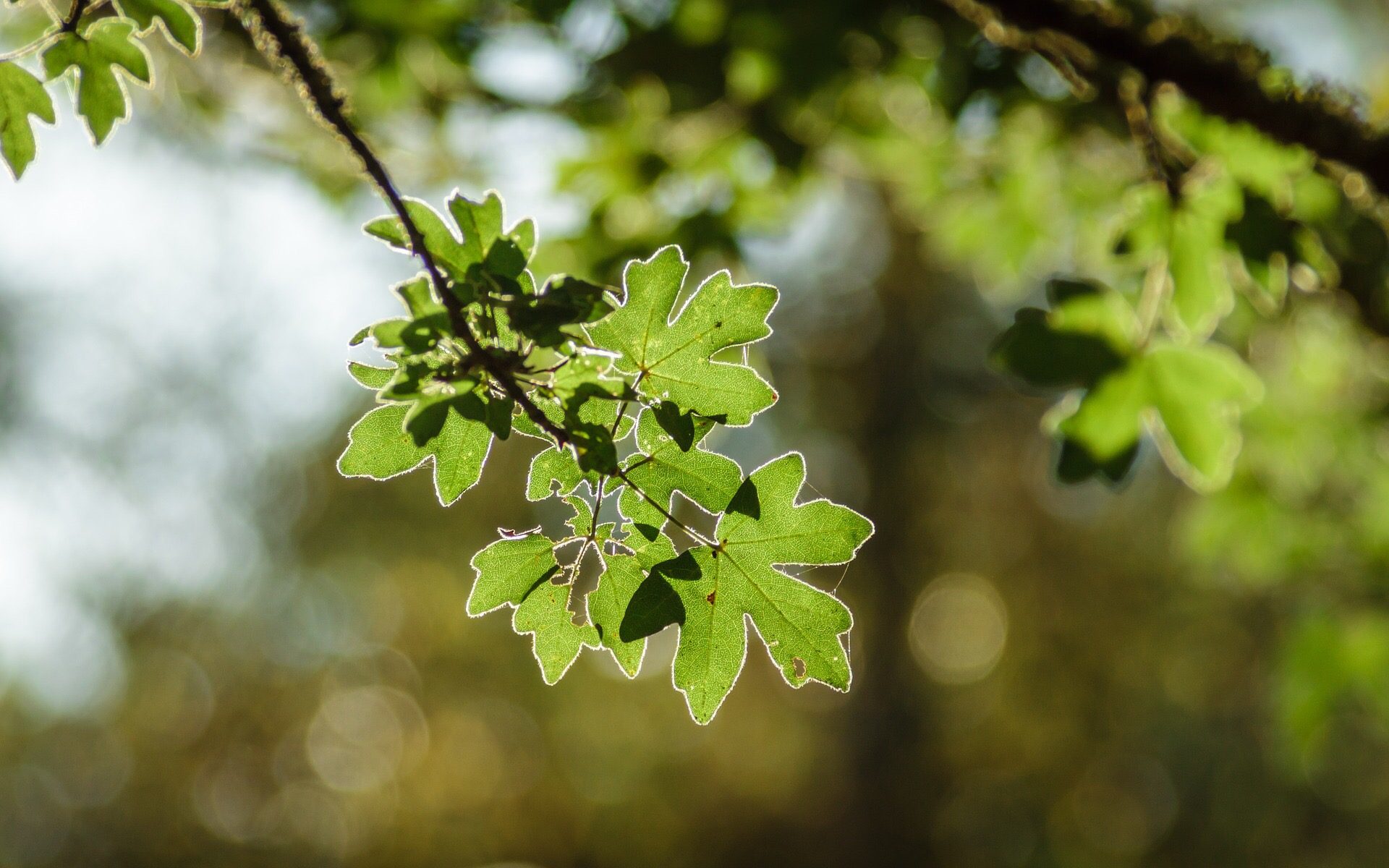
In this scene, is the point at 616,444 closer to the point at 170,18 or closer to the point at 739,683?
the point at 170,18

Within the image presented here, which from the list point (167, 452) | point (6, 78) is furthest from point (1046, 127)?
point (167, 452)

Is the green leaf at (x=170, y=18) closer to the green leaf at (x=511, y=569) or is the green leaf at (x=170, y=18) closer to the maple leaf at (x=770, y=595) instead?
the green leaf at (x=511, y=569)

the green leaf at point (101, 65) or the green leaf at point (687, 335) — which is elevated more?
the green leaf at point (687, 335)

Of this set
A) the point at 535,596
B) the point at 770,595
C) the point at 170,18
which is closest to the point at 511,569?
the point at 535,596

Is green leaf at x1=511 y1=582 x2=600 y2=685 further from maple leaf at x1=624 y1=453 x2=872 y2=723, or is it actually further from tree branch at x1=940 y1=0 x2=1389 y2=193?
tree branch at x1=940 y1=0 x2=1389 y2=193

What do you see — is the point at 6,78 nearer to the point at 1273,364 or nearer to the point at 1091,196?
the point at 1091,196

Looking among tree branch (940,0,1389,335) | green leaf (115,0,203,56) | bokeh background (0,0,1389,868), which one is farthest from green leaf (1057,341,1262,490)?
bokeh background (0,0,1389,868)

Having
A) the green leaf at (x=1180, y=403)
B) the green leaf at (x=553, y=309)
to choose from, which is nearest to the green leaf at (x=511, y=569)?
the green leaf at (x=553, y=309)
